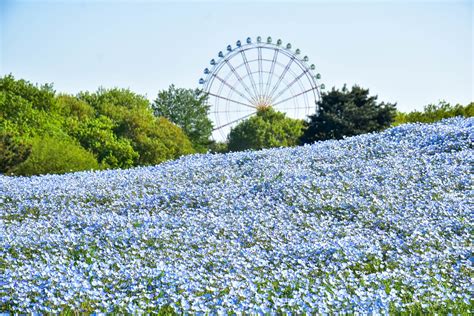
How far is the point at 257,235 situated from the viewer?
9133 millimetres

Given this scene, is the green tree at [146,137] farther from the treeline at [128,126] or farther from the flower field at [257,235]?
the flower field at [257,235]

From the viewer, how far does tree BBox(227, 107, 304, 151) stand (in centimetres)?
5300

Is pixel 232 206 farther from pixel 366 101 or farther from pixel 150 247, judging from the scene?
pixel 366 101

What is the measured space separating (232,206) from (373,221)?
7.24ft

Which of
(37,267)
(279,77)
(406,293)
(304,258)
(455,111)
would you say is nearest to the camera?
(406,293)

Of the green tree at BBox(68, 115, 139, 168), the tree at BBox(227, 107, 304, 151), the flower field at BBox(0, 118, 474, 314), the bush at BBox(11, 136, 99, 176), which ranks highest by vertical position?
the tree at BBox(227, 107, 304, 151)

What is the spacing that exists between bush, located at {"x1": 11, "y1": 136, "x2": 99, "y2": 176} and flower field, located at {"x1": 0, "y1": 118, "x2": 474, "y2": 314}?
46.8 ft

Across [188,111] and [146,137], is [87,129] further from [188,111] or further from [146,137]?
[188,111]

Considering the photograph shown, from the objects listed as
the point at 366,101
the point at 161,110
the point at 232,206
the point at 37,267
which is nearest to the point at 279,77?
the point at 366,101

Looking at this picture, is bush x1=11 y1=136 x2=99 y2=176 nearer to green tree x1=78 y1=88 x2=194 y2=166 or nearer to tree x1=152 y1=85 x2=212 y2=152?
green tree x1=78 y1=88 x2=194 y2=166

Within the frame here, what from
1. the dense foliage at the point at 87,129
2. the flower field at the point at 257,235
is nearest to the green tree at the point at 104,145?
the dense foliage at the point at 87,129

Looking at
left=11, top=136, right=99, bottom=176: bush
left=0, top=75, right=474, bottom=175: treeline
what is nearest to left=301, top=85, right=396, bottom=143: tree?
left=0, top=75, right=474, bottom=175: treeline

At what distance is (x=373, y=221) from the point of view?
958 cm

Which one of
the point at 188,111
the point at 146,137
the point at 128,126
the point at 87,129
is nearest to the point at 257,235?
the point at 87,129
